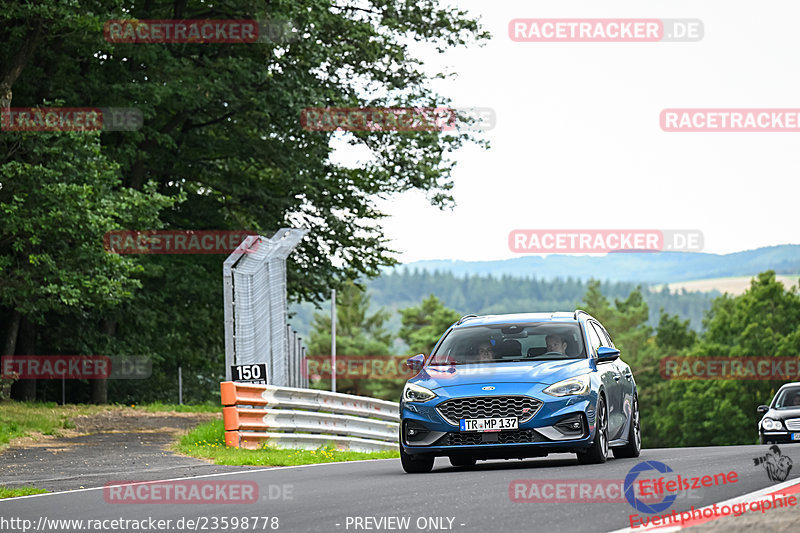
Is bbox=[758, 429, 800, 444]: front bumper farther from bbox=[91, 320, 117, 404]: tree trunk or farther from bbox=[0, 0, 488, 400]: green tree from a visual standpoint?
bbox=[91, 320, 117, 404]: tree trunk

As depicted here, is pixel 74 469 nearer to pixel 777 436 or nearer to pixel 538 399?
pixel 538 399

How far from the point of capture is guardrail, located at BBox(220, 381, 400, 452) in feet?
57.8

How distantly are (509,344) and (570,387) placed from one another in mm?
1254

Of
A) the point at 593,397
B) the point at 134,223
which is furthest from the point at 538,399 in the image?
the point at 134,223

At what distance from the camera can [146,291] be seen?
111 ft

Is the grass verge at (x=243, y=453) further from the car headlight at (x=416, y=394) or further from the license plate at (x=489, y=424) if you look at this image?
the license plate at (x=489, y=424)

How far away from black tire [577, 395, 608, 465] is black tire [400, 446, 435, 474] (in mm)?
1584

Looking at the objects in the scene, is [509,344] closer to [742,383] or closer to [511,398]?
[511,398]

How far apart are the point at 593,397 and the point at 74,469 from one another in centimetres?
658

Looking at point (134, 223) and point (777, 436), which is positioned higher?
point (134, 223)

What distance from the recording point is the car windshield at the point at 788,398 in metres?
24.1

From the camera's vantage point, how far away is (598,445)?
1273 cm
